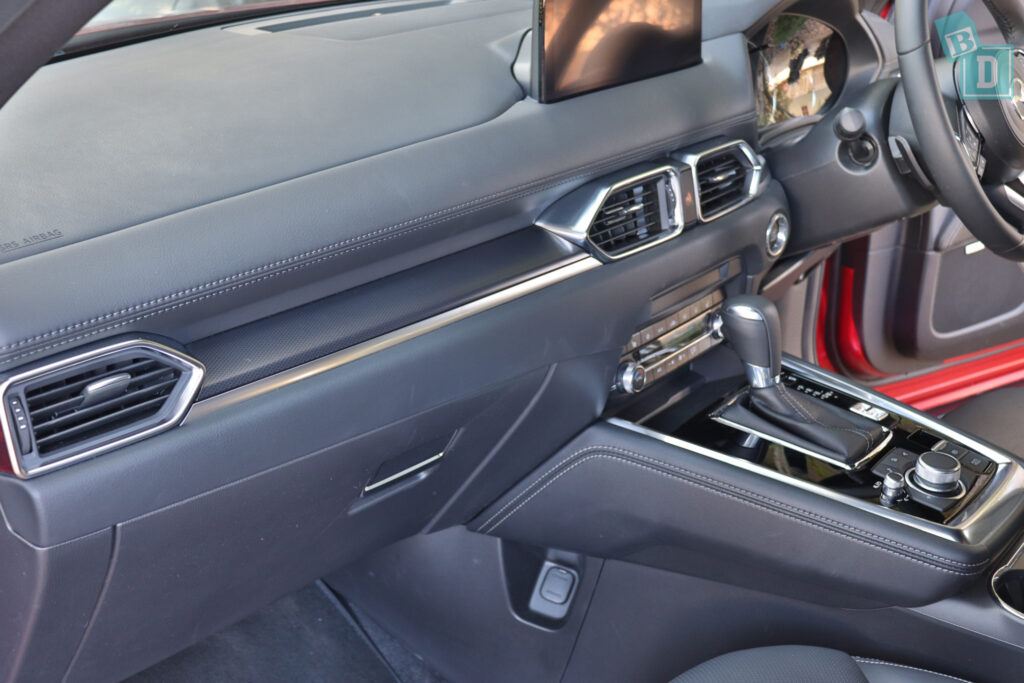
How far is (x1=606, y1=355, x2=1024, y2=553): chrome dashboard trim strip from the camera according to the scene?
1.27 metres

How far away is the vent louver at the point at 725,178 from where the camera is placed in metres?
1.45

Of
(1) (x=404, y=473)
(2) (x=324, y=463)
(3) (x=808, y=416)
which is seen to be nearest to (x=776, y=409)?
(3) (x=808, y=416)

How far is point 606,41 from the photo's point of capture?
1.33 metres

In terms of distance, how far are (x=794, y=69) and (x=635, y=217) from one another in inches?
24.0

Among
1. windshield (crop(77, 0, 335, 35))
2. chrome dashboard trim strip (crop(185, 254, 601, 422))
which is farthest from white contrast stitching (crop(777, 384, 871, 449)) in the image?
windshield (crop(77, 0, 335, 35))

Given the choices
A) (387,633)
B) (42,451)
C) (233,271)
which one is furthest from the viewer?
(387,633)

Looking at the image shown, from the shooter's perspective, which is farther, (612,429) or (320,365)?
(612,429)

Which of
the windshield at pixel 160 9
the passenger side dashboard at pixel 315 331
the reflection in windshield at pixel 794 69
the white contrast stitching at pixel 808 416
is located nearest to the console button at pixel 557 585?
the passenger side dashboard at pixel 315 331

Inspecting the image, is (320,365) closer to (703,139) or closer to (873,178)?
(703,139)

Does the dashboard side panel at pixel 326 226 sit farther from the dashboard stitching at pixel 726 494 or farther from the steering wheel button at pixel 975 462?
the steering wheel button at pixel 975 462

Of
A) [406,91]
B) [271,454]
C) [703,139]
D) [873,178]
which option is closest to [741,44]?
[703,139]

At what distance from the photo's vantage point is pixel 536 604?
152cm

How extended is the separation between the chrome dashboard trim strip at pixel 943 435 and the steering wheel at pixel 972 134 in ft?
0.86

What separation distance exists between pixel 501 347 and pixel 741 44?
0.68 metres
